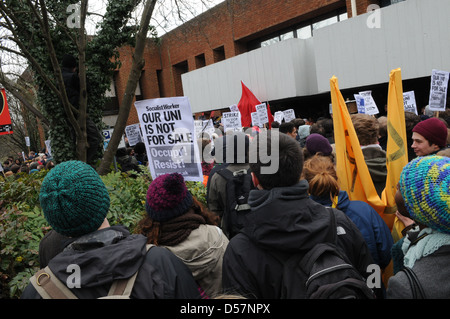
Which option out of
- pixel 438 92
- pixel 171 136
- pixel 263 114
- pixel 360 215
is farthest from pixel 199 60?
pixel 360 215

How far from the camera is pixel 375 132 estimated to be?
141 inches

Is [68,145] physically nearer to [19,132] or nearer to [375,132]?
[375,132]

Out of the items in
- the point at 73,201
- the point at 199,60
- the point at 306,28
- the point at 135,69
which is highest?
the point at 199,60

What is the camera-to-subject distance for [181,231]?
228cm

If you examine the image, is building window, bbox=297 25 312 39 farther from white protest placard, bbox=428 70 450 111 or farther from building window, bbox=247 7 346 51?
white protest placard, bbox=428 70 450 111

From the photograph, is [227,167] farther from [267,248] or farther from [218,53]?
[218,53]

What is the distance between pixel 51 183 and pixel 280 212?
40.9 inches

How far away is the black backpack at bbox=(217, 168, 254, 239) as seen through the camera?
3.49 m

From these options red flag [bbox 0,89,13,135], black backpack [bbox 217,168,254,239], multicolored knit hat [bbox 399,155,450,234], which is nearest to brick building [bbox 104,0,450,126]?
red flag [bbox 0,89,13,135]

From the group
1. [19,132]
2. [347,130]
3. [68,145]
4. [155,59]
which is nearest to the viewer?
[347,130]

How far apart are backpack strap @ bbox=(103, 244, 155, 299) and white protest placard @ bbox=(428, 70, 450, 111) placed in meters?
6.55

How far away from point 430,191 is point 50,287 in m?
1.59
